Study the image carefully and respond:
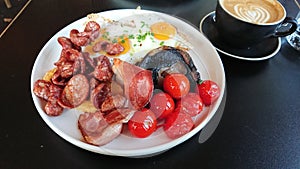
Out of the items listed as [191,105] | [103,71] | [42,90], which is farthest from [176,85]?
[42,90]

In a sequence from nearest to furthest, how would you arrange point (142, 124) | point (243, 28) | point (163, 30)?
point (142, 124), point (243, 28), point (163, 30)

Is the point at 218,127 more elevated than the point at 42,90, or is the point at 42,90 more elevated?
the point at 42,90

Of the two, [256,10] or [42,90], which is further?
[256,10]

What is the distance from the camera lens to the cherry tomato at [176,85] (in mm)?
660

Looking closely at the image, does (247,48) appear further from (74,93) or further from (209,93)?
(74,93)

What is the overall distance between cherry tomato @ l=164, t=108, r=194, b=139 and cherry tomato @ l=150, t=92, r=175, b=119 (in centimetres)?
2

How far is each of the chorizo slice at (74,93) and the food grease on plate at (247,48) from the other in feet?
1.41

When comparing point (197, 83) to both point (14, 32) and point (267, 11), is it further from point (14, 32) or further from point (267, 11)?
point (14, 32)

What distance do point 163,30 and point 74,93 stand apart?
37cm

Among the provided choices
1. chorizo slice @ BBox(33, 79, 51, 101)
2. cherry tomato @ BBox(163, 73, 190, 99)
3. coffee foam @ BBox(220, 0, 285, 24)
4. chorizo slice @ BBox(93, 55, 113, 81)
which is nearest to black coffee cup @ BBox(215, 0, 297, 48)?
coffee foam @ BBox(220, 0, 285, 24)

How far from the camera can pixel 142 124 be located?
59 centimetres

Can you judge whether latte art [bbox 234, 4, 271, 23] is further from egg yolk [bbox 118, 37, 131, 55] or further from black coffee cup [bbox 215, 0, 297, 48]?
egg yolk [bbox 118, 37, 131, 55]

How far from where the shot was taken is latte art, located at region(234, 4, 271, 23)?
2.67 ft

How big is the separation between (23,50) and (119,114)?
0.43 m
